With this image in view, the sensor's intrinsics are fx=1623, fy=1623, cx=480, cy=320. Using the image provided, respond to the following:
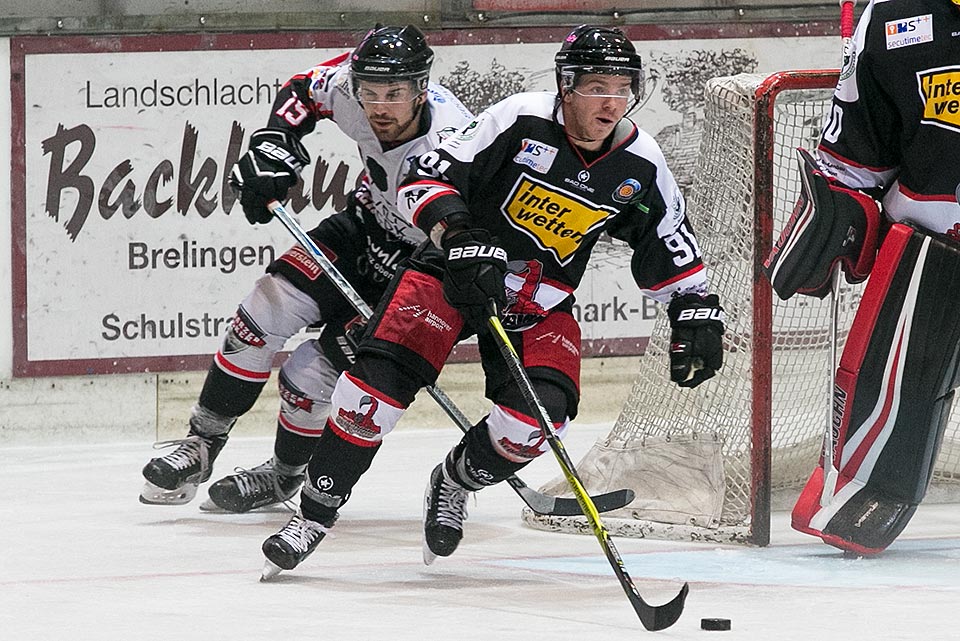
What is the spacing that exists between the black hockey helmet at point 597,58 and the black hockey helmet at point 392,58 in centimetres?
46

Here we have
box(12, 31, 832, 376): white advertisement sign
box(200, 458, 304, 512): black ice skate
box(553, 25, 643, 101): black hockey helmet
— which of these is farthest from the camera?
box(12, 31, 832, 376): white advertisement sign

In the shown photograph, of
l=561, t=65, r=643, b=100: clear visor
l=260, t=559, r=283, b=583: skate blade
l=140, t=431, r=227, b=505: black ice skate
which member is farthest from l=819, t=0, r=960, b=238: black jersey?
l=140, t=431, r=227, b=505: black ice skate

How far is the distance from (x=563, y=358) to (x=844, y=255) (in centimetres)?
70

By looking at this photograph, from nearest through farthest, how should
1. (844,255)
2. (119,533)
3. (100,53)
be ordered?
(844,255), (119,533), (100,53)

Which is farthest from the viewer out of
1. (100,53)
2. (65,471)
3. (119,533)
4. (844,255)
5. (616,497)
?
(100,53)

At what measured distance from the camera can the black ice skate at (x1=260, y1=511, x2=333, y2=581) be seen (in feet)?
10.5

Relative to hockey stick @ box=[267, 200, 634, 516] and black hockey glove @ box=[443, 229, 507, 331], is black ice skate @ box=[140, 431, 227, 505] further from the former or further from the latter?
black hockey glove @ box=[443, 229, 507, 331]

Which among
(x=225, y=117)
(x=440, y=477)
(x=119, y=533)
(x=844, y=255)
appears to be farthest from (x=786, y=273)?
(x=225, y=117)

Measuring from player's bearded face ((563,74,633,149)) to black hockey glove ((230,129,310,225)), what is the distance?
2.81 ft

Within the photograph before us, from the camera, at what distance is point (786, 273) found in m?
3.65

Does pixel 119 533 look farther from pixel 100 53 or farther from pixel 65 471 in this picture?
pixel 100 53

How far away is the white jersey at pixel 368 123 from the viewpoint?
3926 mm

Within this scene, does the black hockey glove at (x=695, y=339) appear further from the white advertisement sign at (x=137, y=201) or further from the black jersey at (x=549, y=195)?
the white advertisement sign at (x=137, y=201)

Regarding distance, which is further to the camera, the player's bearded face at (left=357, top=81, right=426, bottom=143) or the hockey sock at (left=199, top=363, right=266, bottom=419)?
the hockey sock at (left=199, top=363, right=266, bottom=419)
